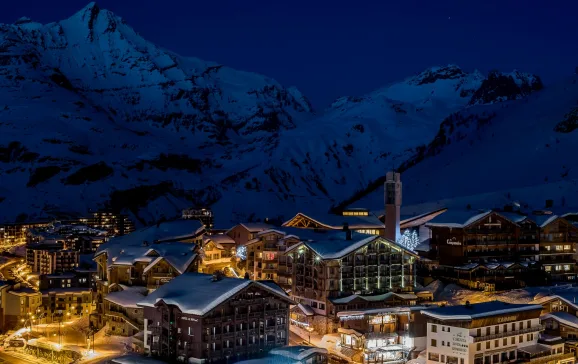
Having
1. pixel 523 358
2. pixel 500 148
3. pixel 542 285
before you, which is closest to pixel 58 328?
pixel 523 358

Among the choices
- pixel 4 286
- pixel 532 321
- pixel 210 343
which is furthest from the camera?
pixel 4 286

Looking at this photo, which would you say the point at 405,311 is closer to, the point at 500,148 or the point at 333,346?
the point at 333,346

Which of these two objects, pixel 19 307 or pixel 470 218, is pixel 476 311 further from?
pixel 19 307

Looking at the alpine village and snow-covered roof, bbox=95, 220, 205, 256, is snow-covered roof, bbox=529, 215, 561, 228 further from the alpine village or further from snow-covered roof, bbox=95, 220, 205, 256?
snow-covered roof, bbox=95, 220, 205, 256

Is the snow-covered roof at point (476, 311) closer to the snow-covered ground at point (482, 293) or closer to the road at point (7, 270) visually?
the snow-covered ground at point (482, 293)

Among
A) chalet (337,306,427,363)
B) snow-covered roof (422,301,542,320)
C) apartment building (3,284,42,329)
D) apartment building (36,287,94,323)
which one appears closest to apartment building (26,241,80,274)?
apartment building (36,287,94,323)

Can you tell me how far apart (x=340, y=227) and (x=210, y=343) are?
3668cm

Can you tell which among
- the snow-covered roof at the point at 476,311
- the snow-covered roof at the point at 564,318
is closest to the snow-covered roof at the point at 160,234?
the snow-covered roof at the point at 476,311

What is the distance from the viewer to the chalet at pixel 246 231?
7819cm

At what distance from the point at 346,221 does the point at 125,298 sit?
103 feet

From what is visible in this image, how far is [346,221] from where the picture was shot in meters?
80.9

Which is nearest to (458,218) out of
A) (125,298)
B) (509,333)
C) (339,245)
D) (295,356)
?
(339,245)

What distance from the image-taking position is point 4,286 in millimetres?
66312

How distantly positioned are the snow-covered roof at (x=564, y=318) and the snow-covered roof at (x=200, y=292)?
17690 millimetres
